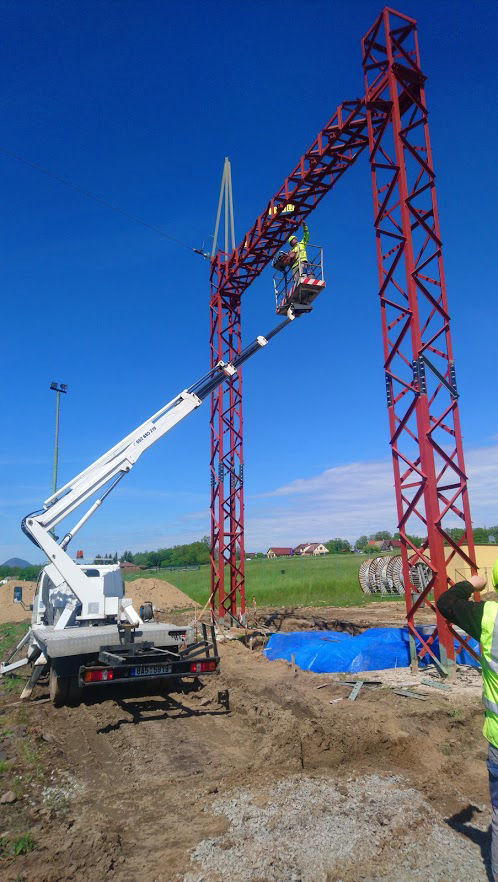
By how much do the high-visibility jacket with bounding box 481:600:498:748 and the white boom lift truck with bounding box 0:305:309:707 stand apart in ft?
17.4

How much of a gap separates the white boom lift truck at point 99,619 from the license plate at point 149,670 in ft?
0.05

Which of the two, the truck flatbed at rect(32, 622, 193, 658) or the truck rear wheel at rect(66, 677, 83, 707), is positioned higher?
the truck flatbed at rect(32, 622, 193, 658)

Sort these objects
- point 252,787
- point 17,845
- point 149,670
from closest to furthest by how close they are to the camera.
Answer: point 17,845 < point 252,787 < point 149,670

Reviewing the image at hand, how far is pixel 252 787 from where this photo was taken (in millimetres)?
5367

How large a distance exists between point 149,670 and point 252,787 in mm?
2933

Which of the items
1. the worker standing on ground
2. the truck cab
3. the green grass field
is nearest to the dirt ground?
the truck cab

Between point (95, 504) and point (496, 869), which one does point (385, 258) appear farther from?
point (496, 869)

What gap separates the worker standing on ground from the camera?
14523 millimetres

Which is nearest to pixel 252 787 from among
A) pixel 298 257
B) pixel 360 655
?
pixel 360 655

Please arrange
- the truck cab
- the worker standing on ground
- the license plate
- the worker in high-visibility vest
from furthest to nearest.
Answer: the worker standing on ground < the truck cab < the license plate < the worker in high-visibility vest

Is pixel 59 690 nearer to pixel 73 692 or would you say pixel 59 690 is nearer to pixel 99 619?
pixel 73 692

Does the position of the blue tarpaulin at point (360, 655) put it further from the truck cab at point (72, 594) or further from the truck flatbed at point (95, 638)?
the truck cab at point (72, 594)

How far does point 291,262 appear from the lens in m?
15.9

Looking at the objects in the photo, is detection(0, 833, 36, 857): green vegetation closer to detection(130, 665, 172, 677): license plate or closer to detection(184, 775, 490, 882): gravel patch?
detection(184, 775, 490, 882): gravel patch
